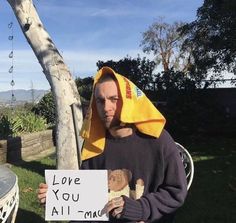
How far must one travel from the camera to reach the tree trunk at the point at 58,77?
7629mm

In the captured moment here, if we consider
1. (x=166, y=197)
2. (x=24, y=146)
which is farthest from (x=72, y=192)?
(x=24, y=146)

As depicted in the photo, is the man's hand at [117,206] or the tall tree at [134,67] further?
the tall tree at [134,67]

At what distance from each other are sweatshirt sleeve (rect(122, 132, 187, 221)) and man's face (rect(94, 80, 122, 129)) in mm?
375

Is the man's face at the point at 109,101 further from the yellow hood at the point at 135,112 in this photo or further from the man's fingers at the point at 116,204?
the man's fingers at the point at 116,204

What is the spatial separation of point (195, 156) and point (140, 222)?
8458mm

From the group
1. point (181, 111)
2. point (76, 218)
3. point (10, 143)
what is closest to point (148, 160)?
point (76, 218)

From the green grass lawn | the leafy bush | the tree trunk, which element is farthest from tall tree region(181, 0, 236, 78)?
the tree trunk

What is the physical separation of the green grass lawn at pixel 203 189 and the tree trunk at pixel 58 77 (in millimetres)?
800

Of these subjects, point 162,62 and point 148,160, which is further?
point 162,62

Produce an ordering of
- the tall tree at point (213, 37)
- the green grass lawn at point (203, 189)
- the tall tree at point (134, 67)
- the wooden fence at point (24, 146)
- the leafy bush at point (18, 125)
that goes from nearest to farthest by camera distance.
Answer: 1. the green grass lawn at point (203, 189)
2. the wooden fence at point (24, 146)
3. the leafy bush at point (18, 125)
4. the tall tree at point (213, 37)
5. the tall tree at point (134, 67)

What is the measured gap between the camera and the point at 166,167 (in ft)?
9.47

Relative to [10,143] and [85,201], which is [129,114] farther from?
[10,143]

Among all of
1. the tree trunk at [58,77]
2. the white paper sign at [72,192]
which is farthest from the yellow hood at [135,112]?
the tree trunk at [58,77]

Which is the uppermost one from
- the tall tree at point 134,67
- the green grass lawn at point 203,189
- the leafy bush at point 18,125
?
the tall tree at point 134,67
